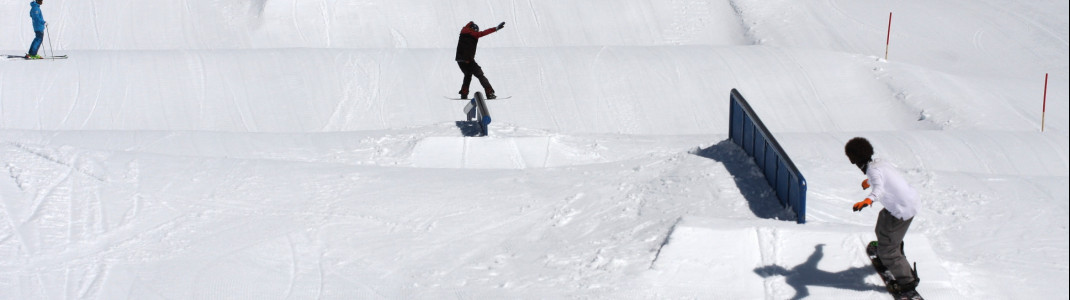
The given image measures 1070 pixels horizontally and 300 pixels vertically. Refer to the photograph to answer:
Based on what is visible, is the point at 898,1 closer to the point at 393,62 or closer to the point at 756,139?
the point at 393,62

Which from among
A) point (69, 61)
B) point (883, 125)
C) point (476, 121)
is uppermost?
point (69, 61)

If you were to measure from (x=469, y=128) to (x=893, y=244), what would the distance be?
6363mm

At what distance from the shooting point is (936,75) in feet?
50.4

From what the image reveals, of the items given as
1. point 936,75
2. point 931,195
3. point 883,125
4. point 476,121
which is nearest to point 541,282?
point 931,195

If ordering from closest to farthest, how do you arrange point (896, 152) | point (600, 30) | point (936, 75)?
point (896, 152)
point (936, 75)
point (600, 30)

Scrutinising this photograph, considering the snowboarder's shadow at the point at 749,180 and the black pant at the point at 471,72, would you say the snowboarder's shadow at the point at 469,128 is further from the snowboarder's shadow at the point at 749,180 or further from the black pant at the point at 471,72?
the snowboarder's shadow at the point at 749,180

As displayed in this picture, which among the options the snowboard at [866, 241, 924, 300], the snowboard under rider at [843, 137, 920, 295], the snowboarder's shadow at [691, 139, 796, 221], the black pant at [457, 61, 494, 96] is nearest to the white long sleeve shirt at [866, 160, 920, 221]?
the snowboard under rider at [843, 137, 920, 295]

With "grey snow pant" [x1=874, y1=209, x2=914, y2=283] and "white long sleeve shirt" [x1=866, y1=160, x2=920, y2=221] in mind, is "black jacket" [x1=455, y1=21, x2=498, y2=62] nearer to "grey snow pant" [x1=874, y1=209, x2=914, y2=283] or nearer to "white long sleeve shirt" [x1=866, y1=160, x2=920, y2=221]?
"grey snow pant" [x1=874, y1=209, x2=914, y2=283]

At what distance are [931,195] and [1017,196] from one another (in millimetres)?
712

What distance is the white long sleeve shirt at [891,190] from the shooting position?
→ 600 centimetres

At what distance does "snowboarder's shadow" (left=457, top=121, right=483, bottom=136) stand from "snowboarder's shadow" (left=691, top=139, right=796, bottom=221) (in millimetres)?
2658

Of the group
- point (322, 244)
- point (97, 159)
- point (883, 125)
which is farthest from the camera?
point (883, 125)

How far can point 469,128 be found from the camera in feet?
39.1

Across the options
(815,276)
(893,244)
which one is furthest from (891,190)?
(815,276)
